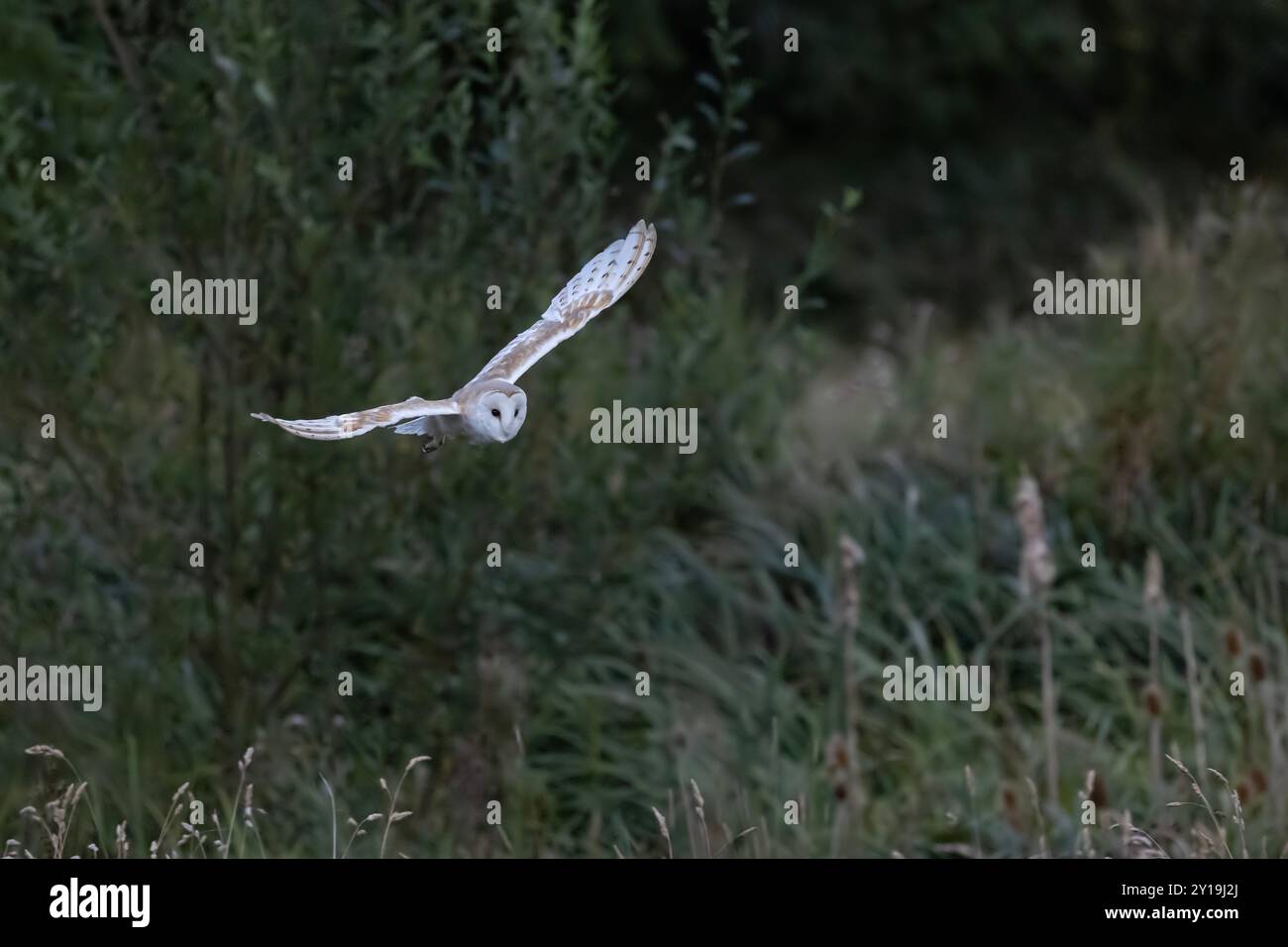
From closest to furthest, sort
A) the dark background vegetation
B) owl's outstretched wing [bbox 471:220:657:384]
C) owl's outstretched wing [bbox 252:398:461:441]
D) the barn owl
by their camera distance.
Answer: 1. owl's outstretched wing [bbox 252:398:461:441]
2. the barn owl
3. owl's outstretched wing [bbox 471:220:657:384]
4. the dark background vegetation

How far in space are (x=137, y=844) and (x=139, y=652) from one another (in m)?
0.65

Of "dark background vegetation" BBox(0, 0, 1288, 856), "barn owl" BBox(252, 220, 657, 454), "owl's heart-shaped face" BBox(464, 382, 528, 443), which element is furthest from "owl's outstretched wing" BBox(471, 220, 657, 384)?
"dark background vegetation" BBox(0, 0, 1288, 856)

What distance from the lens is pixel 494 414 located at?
93.4 inches

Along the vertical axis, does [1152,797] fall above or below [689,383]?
below

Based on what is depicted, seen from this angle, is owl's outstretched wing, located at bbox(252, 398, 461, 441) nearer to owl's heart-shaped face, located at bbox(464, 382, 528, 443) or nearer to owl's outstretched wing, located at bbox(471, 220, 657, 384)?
owl's heart-shaped face, located at bbox(464, 382, 528, 443)

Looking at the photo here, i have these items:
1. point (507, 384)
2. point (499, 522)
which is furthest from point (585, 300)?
point (499, 522)

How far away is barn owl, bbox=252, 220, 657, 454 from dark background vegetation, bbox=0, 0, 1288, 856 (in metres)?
1.59

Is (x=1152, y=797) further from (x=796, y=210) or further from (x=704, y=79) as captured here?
(x=796, y=210)

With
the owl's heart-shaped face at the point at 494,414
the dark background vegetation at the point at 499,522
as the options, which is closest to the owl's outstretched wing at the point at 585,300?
the owl's heart-shaped face at the point at 494,414

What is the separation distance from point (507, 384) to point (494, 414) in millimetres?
83

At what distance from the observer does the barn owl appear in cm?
227

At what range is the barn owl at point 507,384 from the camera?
2266 millimetres
